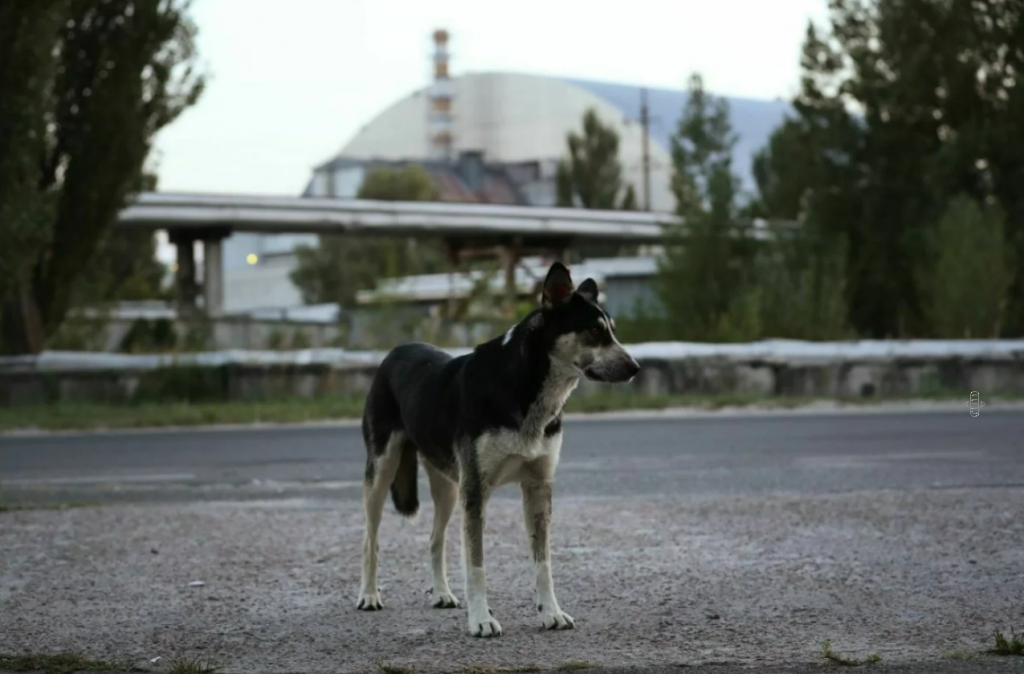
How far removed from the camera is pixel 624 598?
23.0 feet

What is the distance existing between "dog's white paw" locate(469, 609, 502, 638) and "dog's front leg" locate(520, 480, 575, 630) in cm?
24

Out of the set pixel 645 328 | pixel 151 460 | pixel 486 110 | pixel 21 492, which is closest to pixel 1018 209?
pixel 645 328

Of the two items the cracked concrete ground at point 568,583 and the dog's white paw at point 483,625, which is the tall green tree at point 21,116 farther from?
the dog's white paw at point 483,625

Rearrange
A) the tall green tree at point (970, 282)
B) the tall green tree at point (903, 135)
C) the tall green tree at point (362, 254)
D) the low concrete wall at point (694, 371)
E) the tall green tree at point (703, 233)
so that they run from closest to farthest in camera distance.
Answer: the low concrete wall at point (694, 371), the tall green tree at point (970, 282), the tall green tree at point (703, 233), the tall green tree at point (903, 135), the tall green tree at point (362, 254)

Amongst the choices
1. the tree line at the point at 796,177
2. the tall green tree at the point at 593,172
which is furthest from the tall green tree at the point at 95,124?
the tall green tree at the point at 593,172

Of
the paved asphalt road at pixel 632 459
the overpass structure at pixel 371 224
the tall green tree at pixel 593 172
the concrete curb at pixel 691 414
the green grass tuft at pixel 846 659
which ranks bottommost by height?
the concrete curb at pixel 691 414

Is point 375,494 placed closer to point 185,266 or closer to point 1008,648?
point 1008,648

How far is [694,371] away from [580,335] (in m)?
16.5

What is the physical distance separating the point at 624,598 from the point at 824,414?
12962 millimetres

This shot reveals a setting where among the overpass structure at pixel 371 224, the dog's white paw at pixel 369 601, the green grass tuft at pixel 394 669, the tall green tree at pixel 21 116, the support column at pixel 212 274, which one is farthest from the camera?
the support column at pixel 212 274

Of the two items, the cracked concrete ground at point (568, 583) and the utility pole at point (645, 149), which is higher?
the utility pole at point (645, 149)

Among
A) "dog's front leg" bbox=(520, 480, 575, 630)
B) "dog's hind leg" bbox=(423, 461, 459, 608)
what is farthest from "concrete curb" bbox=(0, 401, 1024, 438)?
"dog's front leg" bbox=(520, 480, 575, 630)

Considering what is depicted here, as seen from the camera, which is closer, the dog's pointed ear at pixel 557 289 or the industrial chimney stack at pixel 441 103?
the dog's pointed ear at pixel 557 289

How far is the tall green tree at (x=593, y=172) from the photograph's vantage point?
95.2 m
